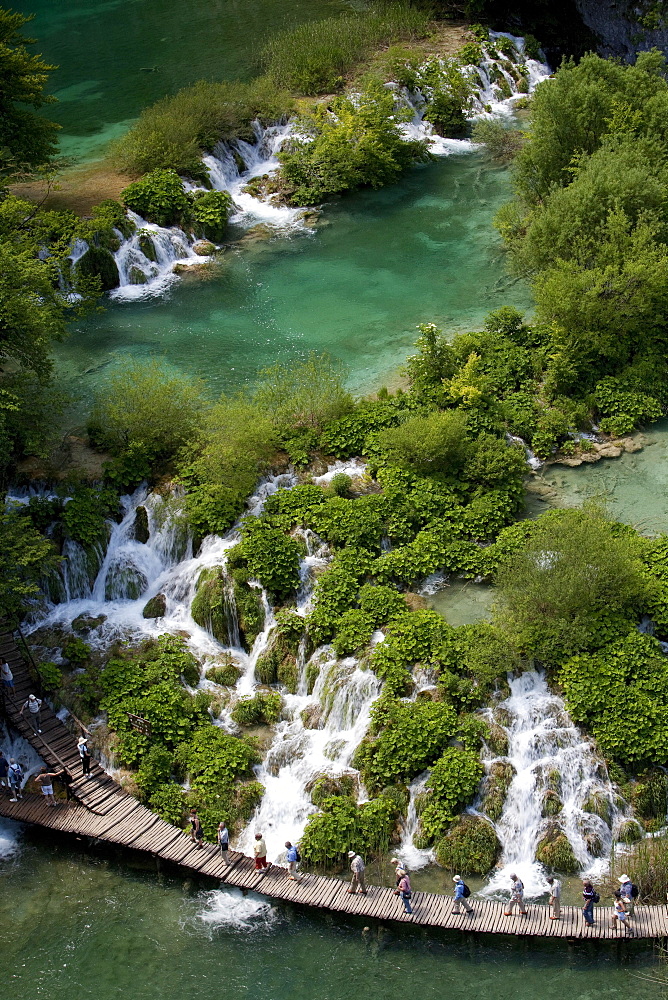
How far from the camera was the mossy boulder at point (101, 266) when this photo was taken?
39.1 meters

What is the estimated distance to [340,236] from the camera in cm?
4356

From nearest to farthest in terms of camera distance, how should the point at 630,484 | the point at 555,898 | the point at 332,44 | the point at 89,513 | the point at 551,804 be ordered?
1. the point at 555,898
2. the point at 551,804
3. the point at 89,513
4. the point at 630,484
5. the point at 332,44

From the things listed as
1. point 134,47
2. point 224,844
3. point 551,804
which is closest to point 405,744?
point 551,804

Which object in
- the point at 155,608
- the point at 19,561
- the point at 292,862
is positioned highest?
the point at 19,561

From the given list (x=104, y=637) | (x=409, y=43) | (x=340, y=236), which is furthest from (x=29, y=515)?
(x=409, y=43)

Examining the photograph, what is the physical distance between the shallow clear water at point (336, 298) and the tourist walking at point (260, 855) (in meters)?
16.3

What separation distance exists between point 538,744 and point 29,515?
14813 millimetres

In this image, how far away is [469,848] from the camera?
72.7 feet

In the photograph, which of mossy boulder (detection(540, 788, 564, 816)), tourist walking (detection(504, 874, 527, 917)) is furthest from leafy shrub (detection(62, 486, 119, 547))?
tourist walking (detection(504, 874, 527, 917))

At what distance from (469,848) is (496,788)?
4.78 ft

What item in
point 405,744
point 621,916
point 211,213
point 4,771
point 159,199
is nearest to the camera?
point 621,916

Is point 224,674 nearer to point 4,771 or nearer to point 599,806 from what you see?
point 4,771

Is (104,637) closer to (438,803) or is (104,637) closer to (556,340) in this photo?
(438,803)

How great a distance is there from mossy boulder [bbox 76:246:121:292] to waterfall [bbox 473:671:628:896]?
23.6 meters
